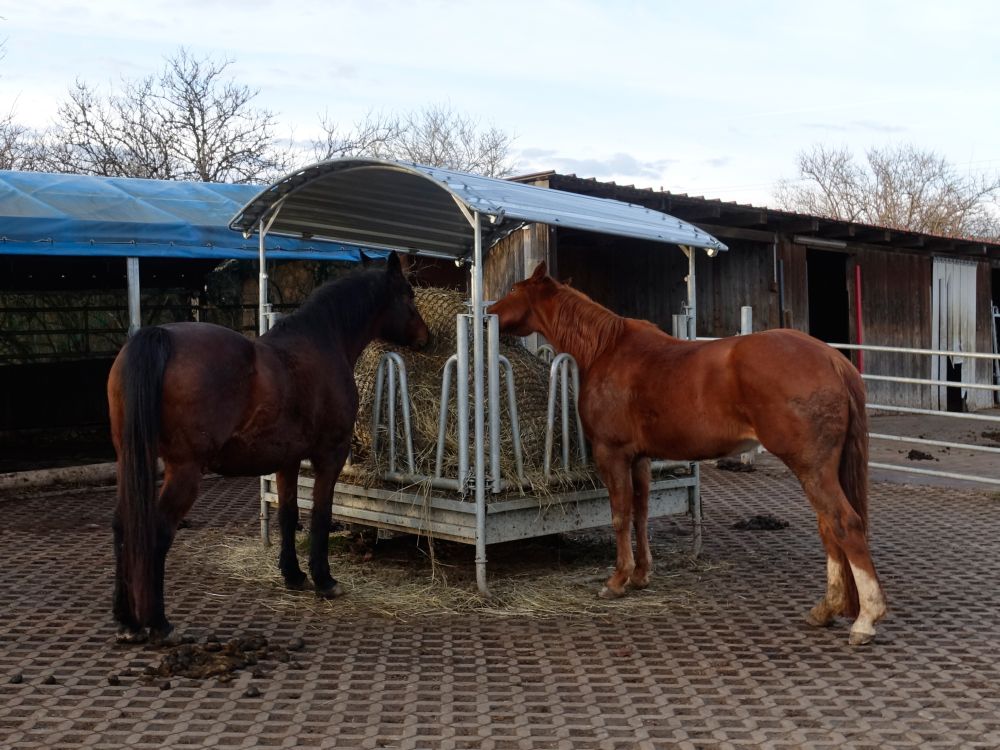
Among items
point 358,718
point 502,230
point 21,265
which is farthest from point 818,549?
point 21,265

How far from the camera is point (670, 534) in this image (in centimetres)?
726

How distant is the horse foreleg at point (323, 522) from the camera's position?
5.44 metres

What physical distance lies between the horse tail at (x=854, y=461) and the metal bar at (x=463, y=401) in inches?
75.6

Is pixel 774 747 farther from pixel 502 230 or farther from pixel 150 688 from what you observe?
pixel 502 230

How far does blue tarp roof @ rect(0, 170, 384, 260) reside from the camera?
9328mm

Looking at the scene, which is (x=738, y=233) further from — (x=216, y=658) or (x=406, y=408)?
(x=216, y=658)

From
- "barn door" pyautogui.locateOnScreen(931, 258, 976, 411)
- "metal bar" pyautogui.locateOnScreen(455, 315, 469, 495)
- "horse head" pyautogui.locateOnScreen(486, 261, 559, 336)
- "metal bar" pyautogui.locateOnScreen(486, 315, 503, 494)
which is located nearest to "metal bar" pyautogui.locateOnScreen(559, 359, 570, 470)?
"horse head" pyautogui.locateOnScreen(486, 261, 559, 336)

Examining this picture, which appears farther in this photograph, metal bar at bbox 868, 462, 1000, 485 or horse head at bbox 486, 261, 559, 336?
metal bar at bbox 868, 462, 1000, 485

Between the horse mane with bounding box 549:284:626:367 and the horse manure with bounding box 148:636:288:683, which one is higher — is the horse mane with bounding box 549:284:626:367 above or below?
above

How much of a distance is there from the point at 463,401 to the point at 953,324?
51.0 ft

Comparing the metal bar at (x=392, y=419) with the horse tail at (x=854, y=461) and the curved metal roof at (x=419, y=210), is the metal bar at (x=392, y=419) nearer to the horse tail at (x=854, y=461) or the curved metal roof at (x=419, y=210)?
the curved metal roof at (x=419, y=210)

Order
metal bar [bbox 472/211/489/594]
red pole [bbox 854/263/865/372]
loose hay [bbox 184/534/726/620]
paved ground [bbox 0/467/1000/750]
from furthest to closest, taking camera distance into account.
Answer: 1. red pole [bbox 854/263/865/372]
2. loose hay [bbox 184/534/726/620]
3. metal bar [bbox 472/211/489/594]
4. paved ground [bbox 0/467/1000/750]

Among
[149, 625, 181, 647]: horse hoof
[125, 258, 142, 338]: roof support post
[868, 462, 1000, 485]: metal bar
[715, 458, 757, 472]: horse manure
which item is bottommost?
[149, 625, 181, 647]: horse hoof

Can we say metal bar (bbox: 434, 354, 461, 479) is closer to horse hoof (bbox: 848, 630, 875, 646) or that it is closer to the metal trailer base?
the metal trailer base
